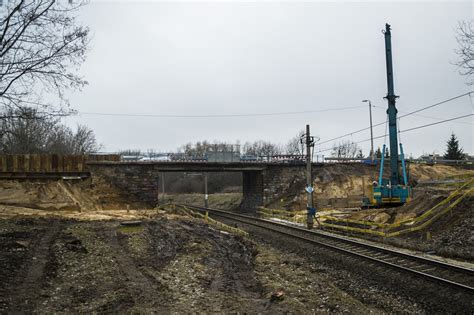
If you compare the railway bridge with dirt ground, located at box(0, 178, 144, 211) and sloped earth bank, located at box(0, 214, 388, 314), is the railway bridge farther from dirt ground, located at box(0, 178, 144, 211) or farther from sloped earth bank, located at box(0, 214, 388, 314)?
sloped earth bank, located at box(0, 214, 388, 314)

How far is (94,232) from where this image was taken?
51.4 feet

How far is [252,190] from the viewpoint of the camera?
4875 centimetres

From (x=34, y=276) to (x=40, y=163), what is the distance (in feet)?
78.9

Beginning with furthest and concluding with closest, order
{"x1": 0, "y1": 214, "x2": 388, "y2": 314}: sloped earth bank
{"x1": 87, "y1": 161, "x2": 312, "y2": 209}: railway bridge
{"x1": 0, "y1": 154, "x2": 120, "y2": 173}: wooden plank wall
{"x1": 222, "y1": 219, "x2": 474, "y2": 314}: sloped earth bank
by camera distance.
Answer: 1. {"x1": 87, "y1": 161, "x2": 312, "y2": 209}: railway bridge
2. {"x1": 0, "y1": 154, "x2": 120, "y2": 173}: wooden plank wall
3. {"x1": 222, "y1": 219, "x2": 474, "y2": 314}: sloped earth bank
4. {"x1": 0, "y1": 214, "x2": 388, "y2": 314}: sloped earth bank

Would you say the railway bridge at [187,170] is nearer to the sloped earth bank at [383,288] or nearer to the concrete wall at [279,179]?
the concrete wall at [279,179]

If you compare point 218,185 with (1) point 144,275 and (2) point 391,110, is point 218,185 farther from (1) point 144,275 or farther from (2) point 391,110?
(1) point 144,275

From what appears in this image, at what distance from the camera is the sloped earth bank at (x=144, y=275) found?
8578 millimetres

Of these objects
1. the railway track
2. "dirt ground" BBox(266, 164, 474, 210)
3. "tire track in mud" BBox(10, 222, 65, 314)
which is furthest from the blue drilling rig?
"tire track in mud" BBox(10, 222, 65, 314)

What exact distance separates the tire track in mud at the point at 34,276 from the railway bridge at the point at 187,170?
931 inches

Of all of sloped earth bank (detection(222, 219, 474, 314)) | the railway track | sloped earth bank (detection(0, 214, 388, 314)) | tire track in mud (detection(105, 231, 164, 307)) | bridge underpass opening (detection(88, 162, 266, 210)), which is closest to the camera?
sloped earth bank (detection(0, 214, 388, 314))

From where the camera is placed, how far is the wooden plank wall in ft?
98.7

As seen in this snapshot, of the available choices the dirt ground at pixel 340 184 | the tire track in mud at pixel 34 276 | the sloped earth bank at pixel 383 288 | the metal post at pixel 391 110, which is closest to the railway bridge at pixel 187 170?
the dirt ground at pixel 340 184

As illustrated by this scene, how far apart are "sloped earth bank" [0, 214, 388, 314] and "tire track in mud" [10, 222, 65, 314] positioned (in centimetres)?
2

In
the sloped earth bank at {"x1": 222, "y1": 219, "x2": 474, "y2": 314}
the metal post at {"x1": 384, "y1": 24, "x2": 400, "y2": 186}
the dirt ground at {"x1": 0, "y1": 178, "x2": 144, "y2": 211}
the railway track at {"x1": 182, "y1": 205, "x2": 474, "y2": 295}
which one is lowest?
the sloped earth bank at {"x1": 222, "y1": 219, "x2": 474, "y2": 314}
